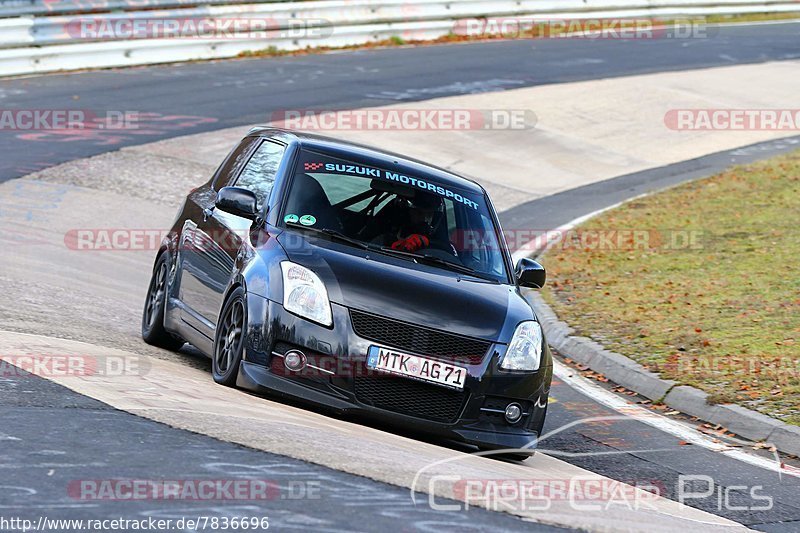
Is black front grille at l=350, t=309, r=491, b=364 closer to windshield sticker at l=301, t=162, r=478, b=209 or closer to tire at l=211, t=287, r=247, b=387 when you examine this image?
tire at l=211, t=287, r=247, b=387

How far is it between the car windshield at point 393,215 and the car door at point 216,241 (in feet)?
1.05

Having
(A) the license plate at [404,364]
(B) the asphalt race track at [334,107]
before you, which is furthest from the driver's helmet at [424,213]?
(B) the asphalt race track at [334,107]

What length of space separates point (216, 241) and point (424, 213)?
55.3 inches

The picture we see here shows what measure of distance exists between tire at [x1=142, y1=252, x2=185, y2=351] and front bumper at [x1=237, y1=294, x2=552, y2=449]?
2136 mm

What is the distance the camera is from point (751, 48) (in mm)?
32312

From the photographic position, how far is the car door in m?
8.41

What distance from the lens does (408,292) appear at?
741 centimetres

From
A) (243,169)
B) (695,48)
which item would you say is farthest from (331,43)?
(243,169)

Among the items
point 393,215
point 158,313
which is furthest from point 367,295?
point 158,313

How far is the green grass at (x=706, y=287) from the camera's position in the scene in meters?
10.1

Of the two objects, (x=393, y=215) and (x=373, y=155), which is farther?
(x=373, y=155)

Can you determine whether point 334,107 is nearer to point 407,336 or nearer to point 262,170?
point 262,170

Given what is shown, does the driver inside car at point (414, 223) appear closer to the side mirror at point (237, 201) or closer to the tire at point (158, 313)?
the side mirror at point (237, 201)

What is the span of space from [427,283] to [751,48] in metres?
26.7
